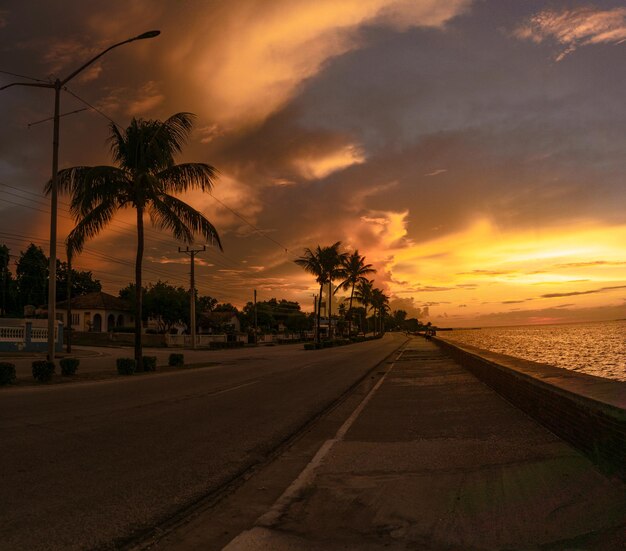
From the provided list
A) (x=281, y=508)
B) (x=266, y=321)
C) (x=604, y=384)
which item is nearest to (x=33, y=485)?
(x=281, y=508)

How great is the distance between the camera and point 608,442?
551 centimetres

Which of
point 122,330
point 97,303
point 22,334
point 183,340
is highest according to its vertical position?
point 97,303

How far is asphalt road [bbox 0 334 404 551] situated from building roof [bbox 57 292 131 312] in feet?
203

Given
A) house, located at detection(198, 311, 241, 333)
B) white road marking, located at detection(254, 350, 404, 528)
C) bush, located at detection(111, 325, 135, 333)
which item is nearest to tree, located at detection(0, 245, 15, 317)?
bush, located at detection(111, 325, 135, 333)

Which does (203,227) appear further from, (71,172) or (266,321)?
(266,321)

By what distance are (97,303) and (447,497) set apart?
75273mm

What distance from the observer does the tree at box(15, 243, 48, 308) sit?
91.8 m

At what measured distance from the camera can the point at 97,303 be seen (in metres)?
73.4

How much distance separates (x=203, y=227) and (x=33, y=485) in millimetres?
17980

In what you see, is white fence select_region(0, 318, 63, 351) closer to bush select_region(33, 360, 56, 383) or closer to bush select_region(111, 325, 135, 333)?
bush select_region(33, 360, 56, 383)

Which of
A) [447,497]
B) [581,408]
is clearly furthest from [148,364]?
[447,497]

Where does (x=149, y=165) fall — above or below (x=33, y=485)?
above

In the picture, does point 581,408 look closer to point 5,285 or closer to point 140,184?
point 140,184

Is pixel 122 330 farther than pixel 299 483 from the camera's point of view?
Yes
